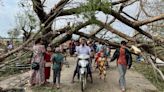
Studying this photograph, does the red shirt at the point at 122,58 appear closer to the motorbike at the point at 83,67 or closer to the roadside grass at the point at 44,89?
the motorbike at the point at 83,67

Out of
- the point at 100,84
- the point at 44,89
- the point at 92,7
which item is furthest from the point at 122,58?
the point at 92,7

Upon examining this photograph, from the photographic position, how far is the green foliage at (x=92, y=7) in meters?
15.6

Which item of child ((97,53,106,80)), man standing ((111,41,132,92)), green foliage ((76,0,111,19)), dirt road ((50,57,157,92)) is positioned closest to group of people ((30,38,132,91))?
man standing ((111,41,132,92))

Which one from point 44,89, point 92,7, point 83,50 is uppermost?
point 92,7

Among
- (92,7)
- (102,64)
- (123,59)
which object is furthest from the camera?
(102,64)

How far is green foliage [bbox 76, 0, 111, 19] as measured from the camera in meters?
15.6

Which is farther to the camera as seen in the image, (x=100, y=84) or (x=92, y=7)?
(x=100, y=84)

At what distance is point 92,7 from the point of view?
51.5 feet

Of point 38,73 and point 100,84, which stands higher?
point 38,73

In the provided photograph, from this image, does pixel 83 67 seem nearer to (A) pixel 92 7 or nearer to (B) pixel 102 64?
(B) pixel 102 64

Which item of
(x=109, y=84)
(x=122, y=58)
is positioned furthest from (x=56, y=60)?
(x=109, y=84)

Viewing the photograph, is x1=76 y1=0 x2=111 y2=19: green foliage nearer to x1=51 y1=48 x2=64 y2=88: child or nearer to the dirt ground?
x1=51 y1=48 x2=64 y2=88: child

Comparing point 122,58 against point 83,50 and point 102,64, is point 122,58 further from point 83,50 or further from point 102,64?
point 102,64

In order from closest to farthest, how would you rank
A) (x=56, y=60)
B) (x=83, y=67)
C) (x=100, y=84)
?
1. (x=83, y=67)
2. (x=56, y=60)
3. (x=100, y=84)
